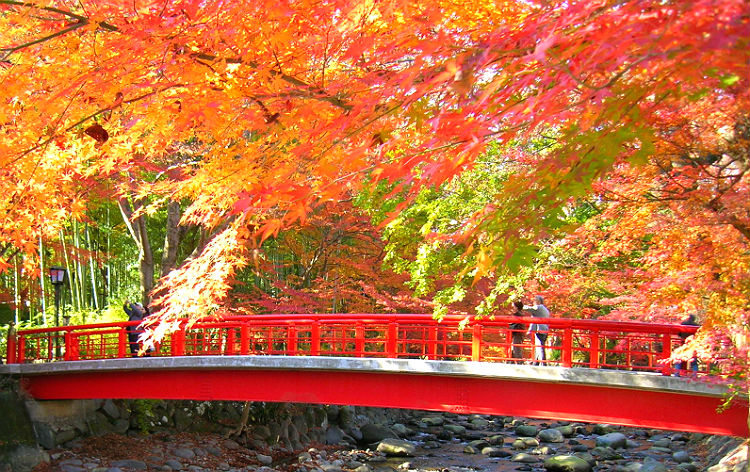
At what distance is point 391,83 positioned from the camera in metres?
4.41

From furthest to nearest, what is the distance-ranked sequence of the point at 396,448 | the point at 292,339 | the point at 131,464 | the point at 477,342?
the point at 396,448 → the point at 131,464 → the point at 292,339 → the point at 477,342

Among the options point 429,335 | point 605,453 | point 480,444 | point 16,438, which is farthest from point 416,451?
point 16,438

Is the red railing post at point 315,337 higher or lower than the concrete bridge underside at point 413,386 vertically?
higher

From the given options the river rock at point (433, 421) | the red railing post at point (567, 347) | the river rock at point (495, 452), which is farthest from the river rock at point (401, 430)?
the red railing post at point (567, 347)

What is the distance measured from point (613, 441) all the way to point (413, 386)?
9590 mm

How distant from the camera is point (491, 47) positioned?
3.51 meters

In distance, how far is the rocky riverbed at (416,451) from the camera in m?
15.0

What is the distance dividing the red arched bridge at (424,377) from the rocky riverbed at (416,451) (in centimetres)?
154

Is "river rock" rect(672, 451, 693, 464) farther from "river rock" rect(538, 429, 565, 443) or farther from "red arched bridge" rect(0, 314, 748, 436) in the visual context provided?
"red arched bridge" rect(0, 314, 748, 436)

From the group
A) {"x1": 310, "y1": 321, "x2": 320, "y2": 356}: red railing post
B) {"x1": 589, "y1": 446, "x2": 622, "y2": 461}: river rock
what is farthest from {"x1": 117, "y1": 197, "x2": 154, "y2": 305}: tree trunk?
{"x1": 589, "y1": 446, "x2": 622, "y2": 461}: river rock

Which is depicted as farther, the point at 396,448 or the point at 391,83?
the point at 396,448

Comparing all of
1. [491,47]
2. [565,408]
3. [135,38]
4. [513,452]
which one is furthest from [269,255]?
[491,47]

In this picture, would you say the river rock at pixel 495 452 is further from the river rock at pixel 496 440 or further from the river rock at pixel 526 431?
the river rock at pixel 526 431

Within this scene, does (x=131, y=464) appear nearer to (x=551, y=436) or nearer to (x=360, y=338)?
(x=360, y=338)
